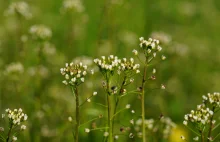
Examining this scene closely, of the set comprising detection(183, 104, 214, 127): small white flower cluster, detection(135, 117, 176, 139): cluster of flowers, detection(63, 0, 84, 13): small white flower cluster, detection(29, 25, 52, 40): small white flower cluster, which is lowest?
detection(183, 104, 214, 127): small white flower cluster

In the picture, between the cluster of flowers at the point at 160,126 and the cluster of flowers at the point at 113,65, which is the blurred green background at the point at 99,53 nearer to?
the cluster of flowers at the point at 160,126

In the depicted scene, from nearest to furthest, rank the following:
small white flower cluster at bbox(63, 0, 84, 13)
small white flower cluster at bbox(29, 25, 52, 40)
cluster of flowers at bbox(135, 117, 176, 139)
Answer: cluster of flowers at bbox(135, 117, 176, 139)
small white flower cluster at bbox(29, 25, 52, 40)
small white flower cluster at bbox(63, 0, 84, 13)

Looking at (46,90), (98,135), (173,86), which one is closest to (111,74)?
(98,135)

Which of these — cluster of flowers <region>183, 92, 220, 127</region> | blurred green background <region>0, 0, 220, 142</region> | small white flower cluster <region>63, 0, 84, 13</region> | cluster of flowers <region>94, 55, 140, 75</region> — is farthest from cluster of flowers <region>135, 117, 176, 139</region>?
small white flower cluster <region>63, 0, 84, 13</region>

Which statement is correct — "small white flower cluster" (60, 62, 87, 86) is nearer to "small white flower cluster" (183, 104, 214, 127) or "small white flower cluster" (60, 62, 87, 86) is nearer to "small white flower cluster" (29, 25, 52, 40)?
"small white flower cluster" (183, 104, 214, 127)

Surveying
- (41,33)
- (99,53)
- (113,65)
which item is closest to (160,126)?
(113,65)

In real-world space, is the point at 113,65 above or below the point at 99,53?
below

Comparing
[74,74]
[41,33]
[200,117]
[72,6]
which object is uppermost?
[72,6]

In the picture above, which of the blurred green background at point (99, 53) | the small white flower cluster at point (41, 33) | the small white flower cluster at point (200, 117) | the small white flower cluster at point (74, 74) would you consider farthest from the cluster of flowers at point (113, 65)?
the small white flower cluster at point (41, 33)

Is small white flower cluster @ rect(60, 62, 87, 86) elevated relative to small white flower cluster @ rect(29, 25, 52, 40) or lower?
lower

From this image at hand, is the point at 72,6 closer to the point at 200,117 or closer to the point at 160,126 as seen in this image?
the point at 160,126
